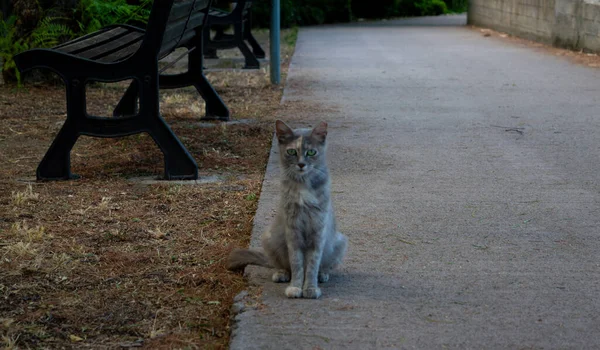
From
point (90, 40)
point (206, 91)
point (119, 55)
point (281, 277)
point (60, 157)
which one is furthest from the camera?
point (206, 91)

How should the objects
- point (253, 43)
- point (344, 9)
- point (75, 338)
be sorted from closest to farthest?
1. point (75, 338)
2. point (253, 43)
3. point (344, 9)

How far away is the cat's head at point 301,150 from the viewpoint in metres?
3.68

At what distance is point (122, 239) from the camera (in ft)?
14.7

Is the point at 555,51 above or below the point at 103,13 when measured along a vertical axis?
below

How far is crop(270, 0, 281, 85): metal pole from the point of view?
9.99 meters

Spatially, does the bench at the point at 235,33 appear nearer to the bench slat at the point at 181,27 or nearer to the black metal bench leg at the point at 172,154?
the bench slat at the point at 181,27

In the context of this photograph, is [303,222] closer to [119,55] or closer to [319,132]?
[319,132]

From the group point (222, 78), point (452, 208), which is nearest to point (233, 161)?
point (452, 208)

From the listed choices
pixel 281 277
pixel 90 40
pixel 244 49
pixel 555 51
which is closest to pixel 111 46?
pixel 90 40

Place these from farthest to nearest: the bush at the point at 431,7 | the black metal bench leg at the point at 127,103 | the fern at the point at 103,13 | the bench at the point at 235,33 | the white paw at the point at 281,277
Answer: the bush at the point at 431,7, the bench at the point at 235,33, the fern at the point at 103,13, the black metal bench leg at the point at 127,103, the white paw at the point at 281,277

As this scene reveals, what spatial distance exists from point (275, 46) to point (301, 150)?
649 centimetres

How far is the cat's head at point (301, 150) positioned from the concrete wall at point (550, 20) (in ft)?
33.4

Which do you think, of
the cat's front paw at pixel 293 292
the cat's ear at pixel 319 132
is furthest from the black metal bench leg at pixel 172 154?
the cat's front paw at pixel 293 292

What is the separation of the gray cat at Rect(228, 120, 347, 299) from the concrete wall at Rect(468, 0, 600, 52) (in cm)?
1021
